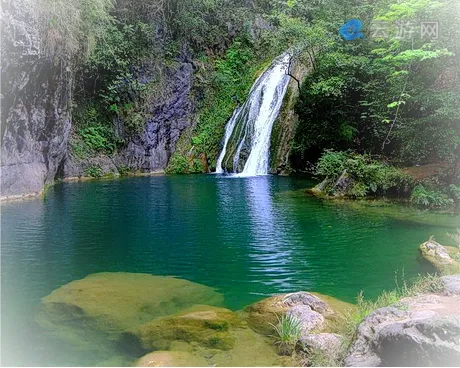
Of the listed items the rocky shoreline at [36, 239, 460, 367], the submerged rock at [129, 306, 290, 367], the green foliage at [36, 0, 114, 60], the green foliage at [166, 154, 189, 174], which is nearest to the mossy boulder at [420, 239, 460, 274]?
the rocky shoreline at [36, 239, 460, 367]

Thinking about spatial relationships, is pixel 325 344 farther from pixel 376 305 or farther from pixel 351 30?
pixel 351 30

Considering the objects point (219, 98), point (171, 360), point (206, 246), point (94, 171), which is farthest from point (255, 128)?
point (171, 360)

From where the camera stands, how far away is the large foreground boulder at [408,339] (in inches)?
131

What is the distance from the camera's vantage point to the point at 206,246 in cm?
954

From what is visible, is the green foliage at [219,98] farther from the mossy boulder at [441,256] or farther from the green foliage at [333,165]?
the mossy boulder at [441,256]

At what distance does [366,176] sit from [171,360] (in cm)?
1282

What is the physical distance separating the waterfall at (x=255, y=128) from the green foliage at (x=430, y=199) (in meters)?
11.5

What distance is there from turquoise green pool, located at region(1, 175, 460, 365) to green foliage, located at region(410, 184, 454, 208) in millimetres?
662

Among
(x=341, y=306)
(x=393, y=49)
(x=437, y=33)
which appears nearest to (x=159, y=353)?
(x=341, y=306)

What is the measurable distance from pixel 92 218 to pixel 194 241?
13.0 ft

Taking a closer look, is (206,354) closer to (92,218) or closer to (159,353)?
(159,353)

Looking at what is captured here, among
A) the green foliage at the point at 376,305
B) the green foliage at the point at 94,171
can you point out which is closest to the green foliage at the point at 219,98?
the green foliage at the point at 94,171

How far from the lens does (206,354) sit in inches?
192

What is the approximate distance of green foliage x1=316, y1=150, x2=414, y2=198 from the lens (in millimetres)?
15352
